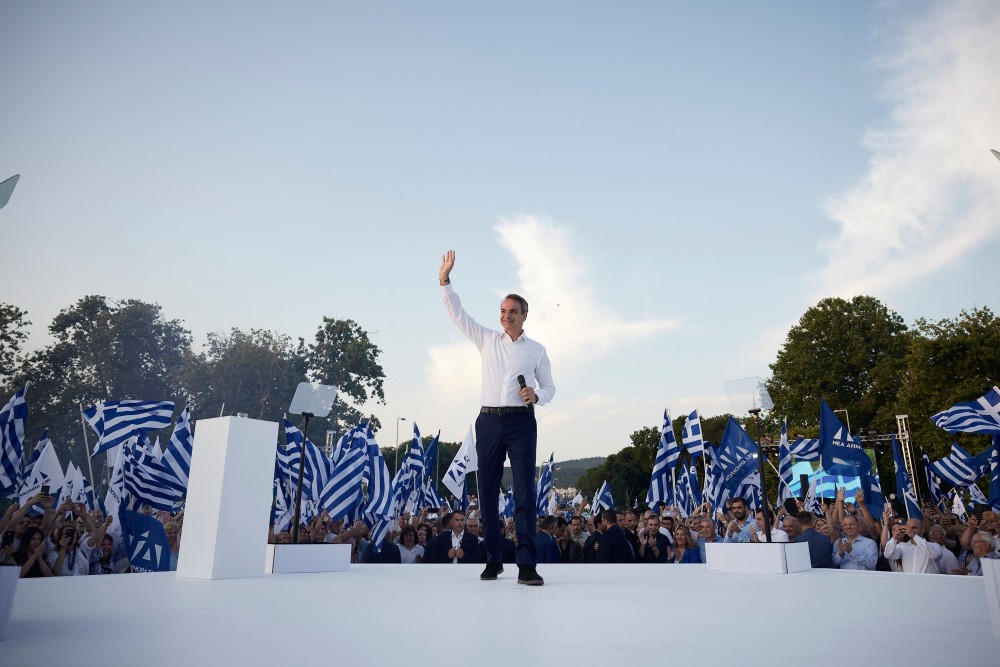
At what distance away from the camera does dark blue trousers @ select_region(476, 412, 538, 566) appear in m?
4.14

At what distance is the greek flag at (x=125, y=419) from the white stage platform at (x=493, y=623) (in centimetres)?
760

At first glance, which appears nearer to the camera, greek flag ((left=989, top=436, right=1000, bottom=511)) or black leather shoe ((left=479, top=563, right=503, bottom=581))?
black leather shoe ((left=479, top=563, right=503, bottom=581))

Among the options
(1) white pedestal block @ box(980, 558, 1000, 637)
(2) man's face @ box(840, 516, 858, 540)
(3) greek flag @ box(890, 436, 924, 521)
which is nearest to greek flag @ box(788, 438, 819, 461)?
(3) greek flag @ box(890, 436, 924, 521)

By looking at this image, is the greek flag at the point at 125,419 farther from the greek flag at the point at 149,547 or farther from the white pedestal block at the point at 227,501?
the white pedestal block at the point at 227,501

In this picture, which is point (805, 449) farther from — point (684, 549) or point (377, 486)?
point (377, 486)

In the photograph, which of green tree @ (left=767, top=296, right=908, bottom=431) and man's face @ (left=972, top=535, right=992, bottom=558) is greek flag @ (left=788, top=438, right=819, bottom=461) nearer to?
man's face @ (left=972, top=535, right=992, bottom=558)

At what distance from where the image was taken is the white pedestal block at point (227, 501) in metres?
4.54

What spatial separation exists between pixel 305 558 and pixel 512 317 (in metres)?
2.69

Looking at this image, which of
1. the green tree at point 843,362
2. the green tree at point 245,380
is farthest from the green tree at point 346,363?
the green tree at point 843,362

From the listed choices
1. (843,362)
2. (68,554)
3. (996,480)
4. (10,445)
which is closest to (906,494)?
(996,480)

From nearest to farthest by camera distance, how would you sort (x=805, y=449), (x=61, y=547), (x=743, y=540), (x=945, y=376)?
(x=61, y=547)
(x=743, y=540)
(x=805, y=449)
(x=945, y=376)

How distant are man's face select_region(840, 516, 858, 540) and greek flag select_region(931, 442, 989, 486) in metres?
8.45

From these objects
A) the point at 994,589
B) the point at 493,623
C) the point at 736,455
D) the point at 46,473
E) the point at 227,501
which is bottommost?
the point at 493,623

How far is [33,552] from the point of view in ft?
22.7
